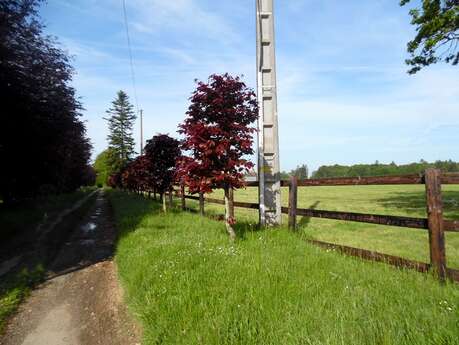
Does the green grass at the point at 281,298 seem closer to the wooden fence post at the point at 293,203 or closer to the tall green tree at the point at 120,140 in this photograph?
the wooden fence post at the point at 293,203

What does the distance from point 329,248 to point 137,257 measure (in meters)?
3.58

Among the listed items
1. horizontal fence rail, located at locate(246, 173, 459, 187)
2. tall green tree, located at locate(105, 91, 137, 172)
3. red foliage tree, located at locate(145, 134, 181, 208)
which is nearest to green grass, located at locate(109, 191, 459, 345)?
horizontal fence rail, located at locate(246, 173, 459, 187)

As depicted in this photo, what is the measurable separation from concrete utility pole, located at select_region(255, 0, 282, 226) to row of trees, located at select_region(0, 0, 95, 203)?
8153mm

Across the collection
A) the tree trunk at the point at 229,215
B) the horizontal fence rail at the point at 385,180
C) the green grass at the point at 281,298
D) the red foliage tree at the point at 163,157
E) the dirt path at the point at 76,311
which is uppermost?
the red foliage tree at the point at 163,157

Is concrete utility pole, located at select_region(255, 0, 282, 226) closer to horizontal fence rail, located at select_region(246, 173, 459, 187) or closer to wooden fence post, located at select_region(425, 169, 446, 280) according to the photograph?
horizontal fence rail, located at select_region(246, 173, 459, 187)

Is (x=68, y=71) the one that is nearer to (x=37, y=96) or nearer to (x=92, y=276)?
(x=37, y=96)

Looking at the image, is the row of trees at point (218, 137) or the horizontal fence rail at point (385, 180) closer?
the horizontal fence rail at point (385, 180)

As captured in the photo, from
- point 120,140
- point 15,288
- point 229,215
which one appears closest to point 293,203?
point 229,215

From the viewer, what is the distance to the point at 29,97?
46.2ft

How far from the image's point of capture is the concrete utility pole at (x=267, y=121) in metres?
9.27

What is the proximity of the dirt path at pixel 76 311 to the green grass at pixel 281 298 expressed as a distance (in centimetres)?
32

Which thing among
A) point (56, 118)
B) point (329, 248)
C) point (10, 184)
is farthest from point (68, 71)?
point (329, 248)

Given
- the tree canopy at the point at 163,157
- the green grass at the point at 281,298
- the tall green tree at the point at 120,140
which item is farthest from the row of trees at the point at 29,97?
the tall green tree at the point at 120,140

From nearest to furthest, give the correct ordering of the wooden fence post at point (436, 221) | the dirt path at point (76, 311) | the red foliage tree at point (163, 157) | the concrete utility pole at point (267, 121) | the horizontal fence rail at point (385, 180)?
the dirt path at point (76, 311)
the wooden fence post at point (436, 221)
the horizontal fence rail at point (385, 180)
the concrete utility pole at point (267, 121)
the red foliage tree at point (163, 157)
